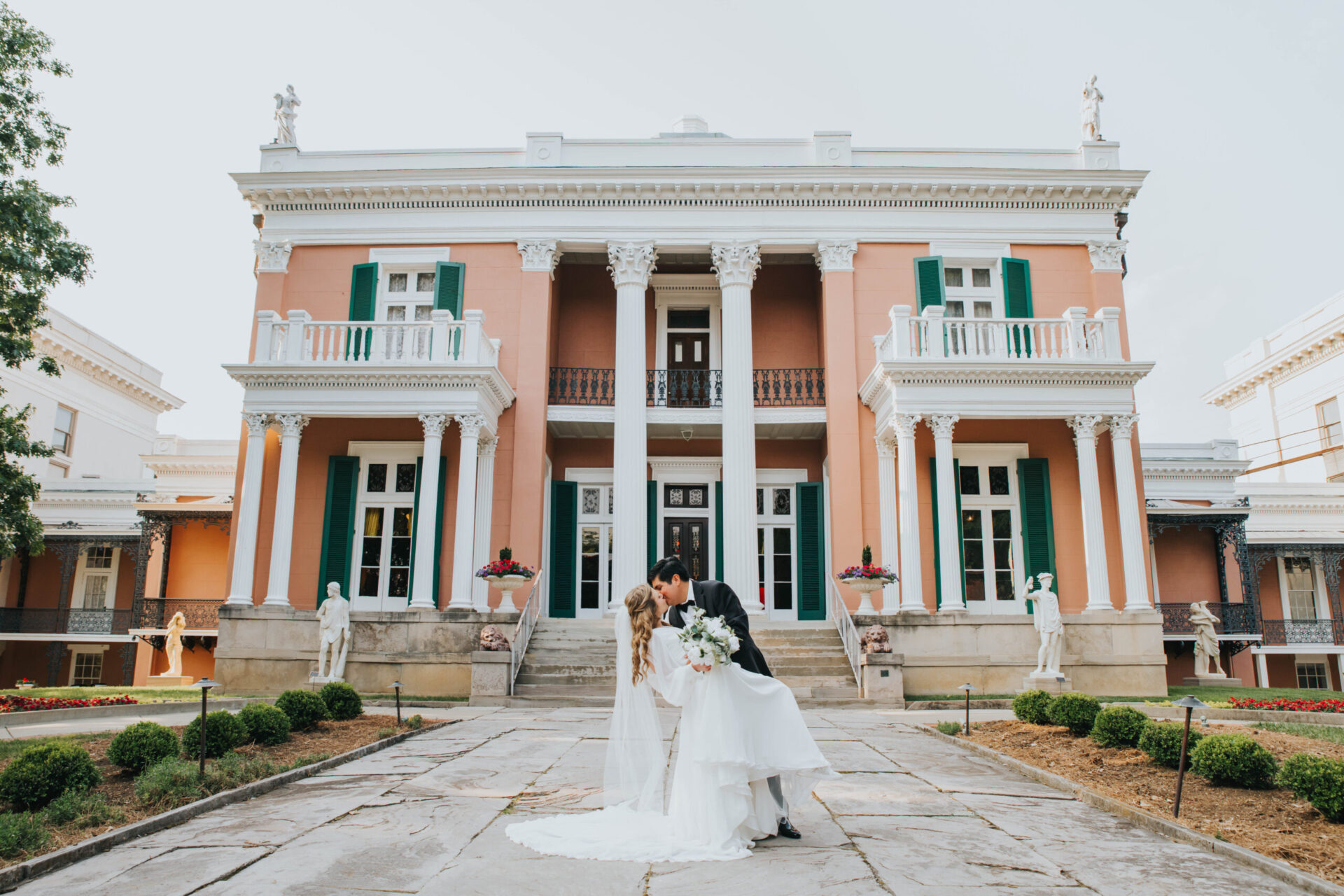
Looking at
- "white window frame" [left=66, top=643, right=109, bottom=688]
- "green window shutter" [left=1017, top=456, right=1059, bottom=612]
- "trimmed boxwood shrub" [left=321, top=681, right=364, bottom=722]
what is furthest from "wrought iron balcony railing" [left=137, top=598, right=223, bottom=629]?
"green window shutter" [left=1017, top=456, right=1059, bottom=612]

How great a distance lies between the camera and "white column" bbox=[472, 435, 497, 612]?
16688 mm

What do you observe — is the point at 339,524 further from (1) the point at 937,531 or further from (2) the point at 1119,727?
(2) the point at 1119,727

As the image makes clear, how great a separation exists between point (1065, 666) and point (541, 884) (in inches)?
538

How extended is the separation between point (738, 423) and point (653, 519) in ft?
9.36

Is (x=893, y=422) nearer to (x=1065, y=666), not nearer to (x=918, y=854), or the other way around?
(x=1065, y=666)

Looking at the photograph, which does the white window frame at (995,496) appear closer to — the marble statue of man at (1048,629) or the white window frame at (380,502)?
the marble statue of man at (1048,629)

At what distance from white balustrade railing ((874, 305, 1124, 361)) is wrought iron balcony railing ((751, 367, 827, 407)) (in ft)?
8.85

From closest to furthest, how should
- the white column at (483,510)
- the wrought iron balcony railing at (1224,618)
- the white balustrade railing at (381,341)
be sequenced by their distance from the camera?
the white balustrade railing at (381,341) → the white column at (483,510) → the wrought iron balcony railing at (1224,618)

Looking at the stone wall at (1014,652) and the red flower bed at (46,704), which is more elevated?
the stone wall at (1014,652)

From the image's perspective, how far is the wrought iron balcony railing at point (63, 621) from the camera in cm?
2450

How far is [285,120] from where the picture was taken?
19078 millimetres

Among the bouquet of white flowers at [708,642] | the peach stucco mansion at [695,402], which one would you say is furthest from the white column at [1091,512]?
the bouquet of white flowers at [708,642]

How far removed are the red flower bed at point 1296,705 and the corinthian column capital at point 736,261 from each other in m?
11.2

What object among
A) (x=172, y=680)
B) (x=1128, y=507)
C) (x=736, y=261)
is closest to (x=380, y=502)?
(x=736, y=261)
